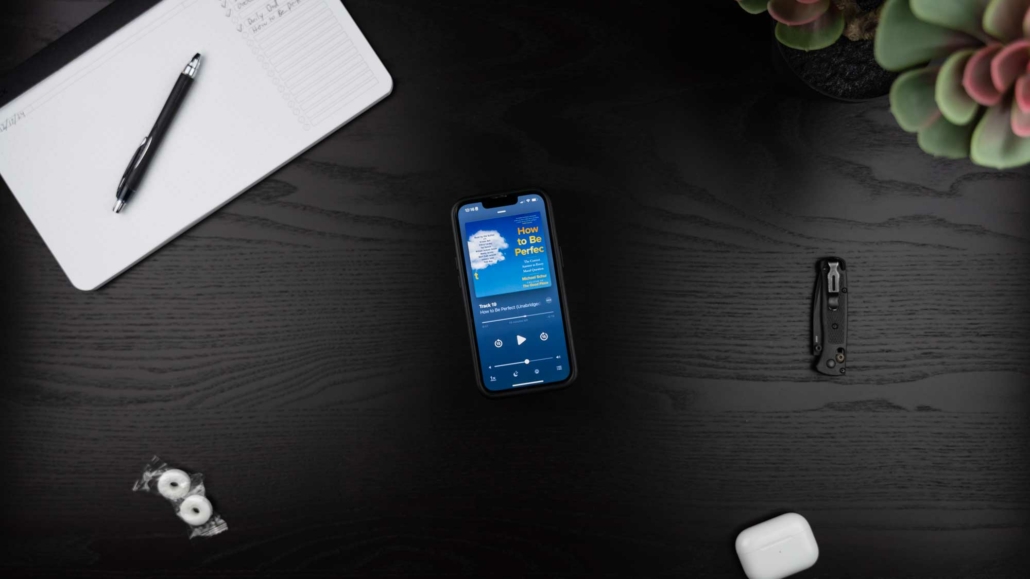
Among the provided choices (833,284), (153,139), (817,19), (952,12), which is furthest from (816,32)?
(153,139)

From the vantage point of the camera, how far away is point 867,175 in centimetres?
68

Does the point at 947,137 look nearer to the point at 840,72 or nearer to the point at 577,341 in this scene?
the point at 840,72

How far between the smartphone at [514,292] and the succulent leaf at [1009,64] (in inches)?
15.1

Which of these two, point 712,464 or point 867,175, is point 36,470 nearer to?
point 712,464

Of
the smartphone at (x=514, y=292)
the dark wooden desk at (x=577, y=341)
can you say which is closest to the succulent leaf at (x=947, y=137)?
the dark wooden desk at (x=577, y=341)

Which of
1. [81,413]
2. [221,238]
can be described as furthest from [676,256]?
[81,413]

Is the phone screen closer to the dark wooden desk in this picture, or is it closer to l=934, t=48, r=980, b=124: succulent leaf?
the dark wooden desk

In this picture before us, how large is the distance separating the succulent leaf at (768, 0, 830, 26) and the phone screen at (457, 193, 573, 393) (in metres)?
0.28

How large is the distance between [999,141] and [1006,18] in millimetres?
78

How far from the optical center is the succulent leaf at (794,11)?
486 millimetres

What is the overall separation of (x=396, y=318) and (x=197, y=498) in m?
0.28

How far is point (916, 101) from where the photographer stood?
0.46 meters

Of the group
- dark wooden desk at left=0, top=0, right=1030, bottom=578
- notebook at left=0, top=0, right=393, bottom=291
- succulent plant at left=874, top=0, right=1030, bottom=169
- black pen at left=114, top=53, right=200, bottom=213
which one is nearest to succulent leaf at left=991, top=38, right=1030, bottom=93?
succulent plant at left=874, top=0, right=1030, bottom=169

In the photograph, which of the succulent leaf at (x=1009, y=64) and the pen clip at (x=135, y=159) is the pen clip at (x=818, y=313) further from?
the pen clip at (x=135, y=159)
